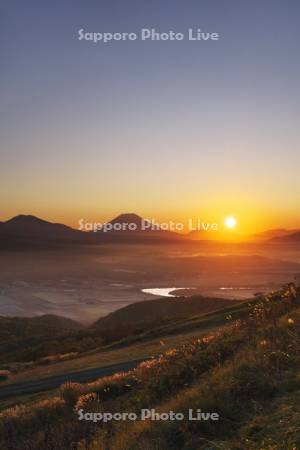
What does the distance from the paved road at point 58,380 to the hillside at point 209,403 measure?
370 inches

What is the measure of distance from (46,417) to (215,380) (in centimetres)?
555

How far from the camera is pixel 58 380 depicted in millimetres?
24031

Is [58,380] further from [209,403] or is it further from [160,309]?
[160,309]

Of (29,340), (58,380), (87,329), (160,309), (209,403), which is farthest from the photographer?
(160,309)

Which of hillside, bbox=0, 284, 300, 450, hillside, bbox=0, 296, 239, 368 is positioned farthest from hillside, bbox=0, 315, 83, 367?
hillside, bbox=0, 284, 300, 450

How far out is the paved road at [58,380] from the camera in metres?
22.5

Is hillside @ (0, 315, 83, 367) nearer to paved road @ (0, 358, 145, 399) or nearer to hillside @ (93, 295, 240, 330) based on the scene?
hillside @ (93, 295, 240, 330)

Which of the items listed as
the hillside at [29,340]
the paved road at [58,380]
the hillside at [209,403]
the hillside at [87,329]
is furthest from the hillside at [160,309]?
the hillside at [209,403]

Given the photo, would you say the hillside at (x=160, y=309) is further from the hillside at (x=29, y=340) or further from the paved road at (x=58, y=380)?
the paved road at (x=58, y=380)

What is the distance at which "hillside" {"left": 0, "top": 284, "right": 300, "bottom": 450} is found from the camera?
6926 millimetres

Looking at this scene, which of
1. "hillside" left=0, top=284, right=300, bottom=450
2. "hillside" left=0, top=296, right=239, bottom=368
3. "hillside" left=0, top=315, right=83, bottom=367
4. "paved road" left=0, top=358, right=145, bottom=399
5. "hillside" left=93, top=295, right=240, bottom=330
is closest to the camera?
"hillside" left=0, top=284, right=300, bottom=450

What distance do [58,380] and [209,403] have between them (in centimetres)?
1742

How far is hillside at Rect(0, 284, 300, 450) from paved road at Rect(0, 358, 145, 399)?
9.39 metres

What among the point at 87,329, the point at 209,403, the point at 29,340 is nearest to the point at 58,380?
the point at 209,403
